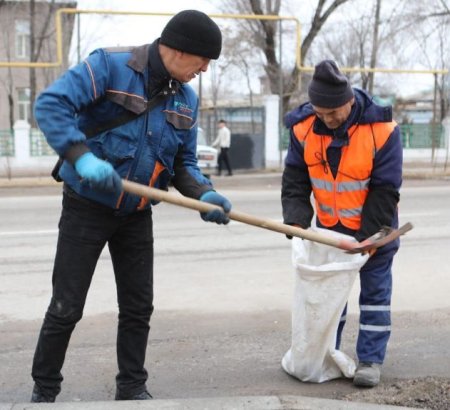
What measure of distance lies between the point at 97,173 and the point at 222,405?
106 cm

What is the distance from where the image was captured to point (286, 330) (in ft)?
14.8

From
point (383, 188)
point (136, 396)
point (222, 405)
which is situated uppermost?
point (383, 188)

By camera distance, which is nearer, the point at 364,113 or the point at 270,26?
the point at 364,113

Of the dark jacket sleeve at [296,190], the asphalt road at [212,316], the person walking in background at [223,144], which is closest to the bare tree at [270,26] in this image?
the person walking in background at [223,144]

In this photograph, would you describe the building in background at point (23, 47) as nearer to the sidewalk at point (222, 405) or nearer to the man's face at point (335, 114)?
the man's face at point (335, 114)

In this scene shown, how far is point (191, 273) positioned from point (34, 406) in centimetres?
347

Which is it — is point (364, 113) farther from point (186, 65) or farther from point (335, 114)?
point (186, 65)

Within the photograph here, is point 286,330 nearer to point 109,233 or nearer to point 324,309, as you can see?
point 324,309

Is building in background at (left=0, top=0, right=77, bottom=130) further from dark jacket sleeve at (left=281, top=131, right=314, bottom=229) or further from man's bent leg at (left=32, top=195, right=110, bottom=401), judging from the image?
man's bent leg at (left=32, top=195, right=110, bottom=401)

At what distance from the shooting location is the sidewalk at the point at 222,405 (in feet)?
8.96

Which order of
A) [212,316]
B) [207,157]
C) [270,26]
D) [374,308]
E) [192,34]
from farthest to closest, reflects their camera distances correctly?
[270,26] → [207,157] → [212,316] → [374,308] → [192,34]

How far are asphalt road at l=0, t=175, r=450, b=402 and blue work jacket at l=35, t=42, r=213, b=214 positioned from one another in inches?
47.7

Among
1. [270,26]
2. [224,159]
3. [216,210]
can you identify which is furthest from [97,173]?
[270,26]

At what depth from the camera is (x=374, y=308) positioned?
359cm
